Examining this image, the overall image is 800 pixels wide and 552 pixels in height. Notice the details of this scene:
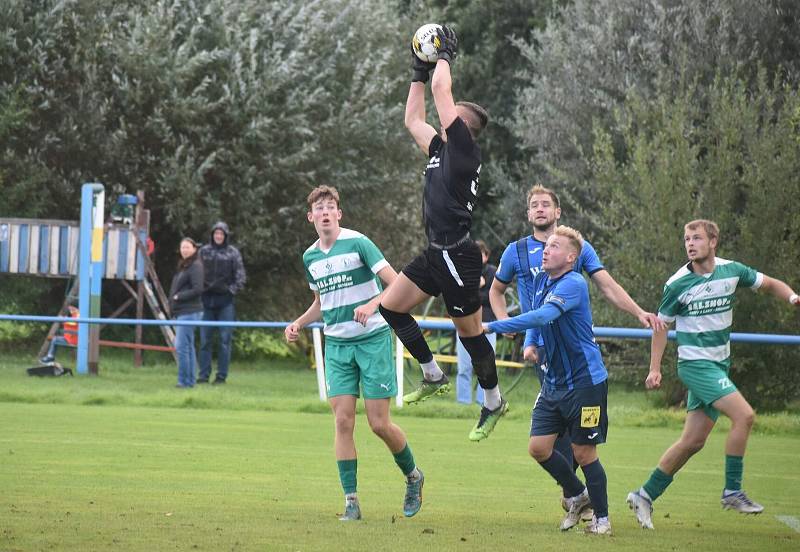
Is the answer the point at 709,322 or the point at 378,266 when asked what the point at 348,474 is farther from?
the point at 709,322

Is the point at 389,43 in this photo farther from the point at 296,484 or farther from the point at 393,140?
the point at 296,484

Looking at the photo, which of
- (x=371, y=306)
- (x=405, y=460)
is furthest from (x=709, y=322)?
(x=371, y=306)

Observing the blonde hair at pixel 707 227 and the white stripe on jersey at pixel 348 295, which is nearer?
the white stripe on jersey at pixel 348 295

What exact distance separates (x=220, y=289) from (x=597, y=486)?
13260 millimetres

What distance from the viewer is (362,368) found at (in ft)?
30.6

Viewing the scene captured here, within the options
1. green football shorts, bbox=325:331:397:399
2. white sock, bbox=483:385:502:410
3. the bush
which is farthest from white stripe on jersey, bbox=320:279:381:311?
the bush

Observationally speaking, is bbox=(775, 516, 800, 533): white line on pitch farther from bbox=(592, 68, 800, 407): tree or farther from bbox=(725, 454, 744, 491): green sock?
bbox=(592, 68, 800, 407): tree

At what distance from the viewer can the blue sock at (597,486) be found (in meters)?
8.76

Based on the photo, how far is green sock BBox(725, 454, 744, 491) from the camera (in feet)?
32.1

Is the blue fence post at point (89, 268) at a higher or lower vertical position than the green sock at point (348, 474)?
higher

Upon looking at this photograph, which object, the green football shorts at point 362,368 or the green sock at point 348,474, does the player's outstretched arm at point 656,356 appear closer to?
the green football shorts at point 362,368

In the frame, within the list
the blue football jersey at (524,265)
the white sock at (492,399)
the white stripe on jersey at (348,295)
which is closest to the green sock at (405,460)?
the white sock at (492,399)

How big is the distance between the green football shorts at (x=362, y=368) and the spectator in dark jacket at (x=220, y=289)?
11.8 metres

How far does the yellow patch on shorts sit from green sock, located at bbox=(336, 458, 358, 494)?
5.52ft
